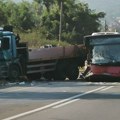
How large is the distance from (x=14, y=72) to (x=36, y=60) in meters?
2.56

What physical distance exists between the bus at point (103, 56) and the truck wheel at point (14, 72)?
13.4 feet

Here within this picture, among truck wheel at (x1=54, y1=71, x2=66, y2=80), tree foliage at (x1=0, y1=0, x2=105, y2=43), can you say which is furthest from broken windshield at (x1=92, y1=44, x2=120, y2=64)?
tree foliage at (x1=0, y1=0, x2=105, y2=43)

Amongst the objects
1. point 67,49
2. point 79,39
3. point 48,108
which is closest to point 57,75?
point 67,49

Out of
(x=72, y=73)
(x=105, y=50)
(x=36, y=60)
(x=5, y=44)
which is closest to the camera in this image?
(x=5, y=44)

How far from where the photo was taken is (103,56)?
3009 centimetres

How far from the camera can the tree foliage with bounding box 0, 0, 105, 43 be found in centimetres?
8575

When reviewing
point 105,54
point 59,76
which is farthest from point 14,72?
point 105,54

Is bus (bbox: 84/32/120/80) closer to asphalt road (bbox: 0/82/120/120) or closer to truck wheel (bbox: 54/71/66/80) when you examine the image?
truck wheel (bbox: 54/71/66/80)

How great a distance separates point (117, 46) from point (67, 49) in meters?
3.75

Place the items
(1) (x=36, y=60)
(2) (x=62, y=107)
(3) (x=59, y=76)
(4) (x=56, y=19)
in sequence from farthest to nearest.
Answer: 1. (4) (x=56, y=19)
2. (3) (x=59, y=76)
3. (1) (x=36, y=60)
4. (2) (x=62, y=107)

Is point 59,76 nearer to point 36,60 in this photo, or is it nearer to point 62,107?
point 36,60

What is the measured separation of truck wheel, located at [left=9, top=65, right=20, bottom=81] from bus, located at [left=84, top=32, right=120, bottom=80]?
409cm

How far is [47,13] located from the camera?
290 ft

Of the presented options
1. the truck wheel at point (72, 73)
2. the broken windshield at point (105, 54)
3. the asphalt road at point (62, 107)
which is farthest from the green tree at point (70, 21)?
the asphalt road at point (62, 107)
